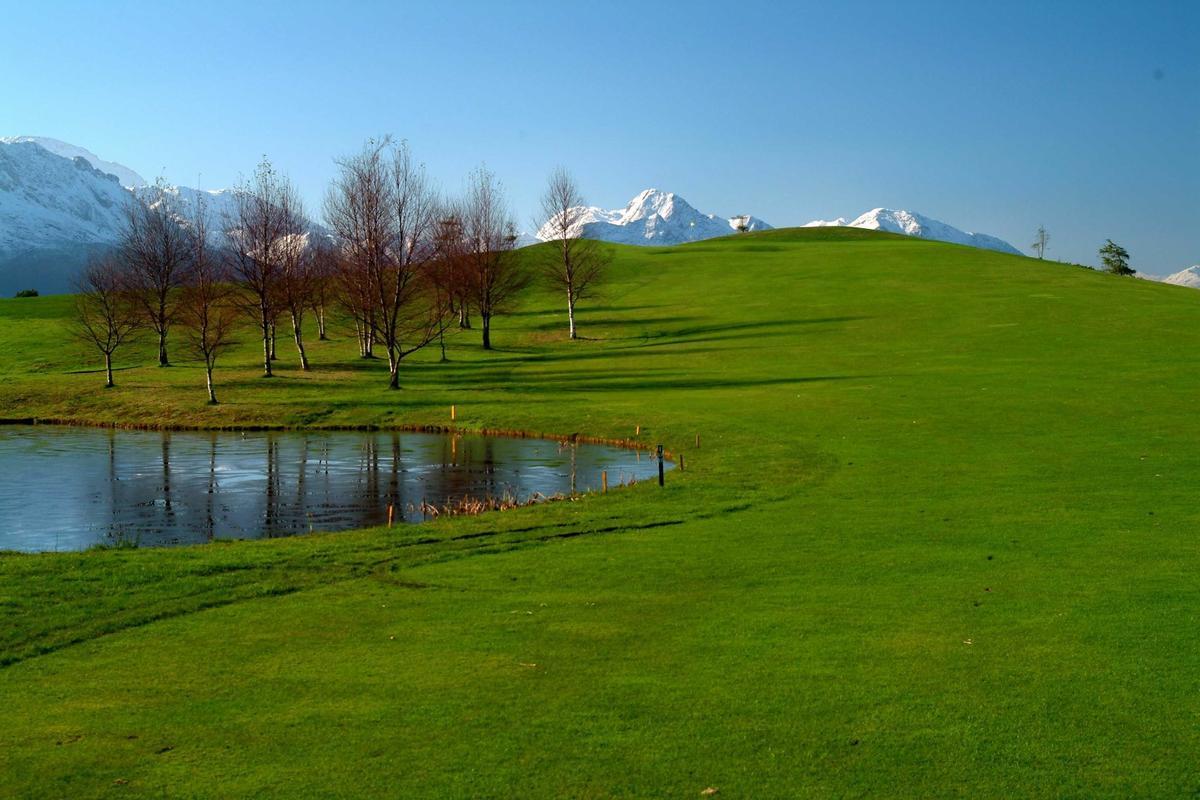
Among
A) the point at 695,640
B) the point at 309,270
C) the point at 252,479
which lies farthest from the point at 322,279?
the point at 695,640

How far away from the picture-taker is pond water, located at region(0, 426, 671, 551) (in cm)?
2777

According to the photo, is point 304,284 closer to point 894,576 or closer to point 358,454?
point 358,454

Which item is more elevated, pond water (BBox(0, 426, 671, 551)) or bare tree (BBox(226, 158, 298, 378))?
bare tree (BBox(226, 158, 298, 378))

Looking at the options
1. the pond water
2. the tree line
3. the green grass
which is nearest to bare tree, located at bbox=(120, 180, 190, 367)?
the tree line

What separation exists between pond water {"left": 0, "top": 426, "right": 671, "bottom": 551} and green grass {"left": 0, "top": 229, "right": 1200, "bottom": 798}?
5.23 metres

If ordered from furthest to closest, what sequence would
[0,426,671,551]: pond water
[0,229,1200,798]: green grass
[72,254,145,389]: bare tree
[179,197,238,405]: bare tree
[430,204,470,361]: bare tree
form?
[430,204,470,361]: bare tree, [72,254,145,389]: bare tree, [179,197,238,405]: bare tree, [0,426,671,551]: pond water, [0,229,1200,798]: green grass

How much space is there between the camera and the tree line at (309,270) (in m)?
65.2

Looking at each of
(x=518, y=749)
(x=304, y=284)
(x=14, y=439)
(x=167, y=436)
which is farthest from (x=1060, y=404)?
(x=304, y=284)

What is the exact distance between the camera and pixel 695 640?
13.5 meters

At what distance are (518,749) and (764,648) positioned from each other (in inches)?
165

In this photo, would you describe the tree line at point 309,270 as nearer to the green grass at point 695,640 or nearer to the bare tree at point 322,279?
the bare tree at point 322,279

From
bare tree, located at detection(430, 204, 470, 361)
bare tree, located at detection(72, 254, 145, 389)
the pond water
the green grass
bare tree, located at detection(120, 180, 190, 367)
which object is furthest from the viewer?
bare tree, located at detection(430, 204, 470, 361)

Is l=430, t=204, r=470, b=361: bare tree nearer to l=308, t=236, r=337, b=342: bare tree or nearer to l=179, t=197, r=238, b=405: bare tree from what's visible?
l=308, t=236, r=337, b=342: bare tree

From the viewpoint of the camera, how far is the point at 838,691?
11.4 m
